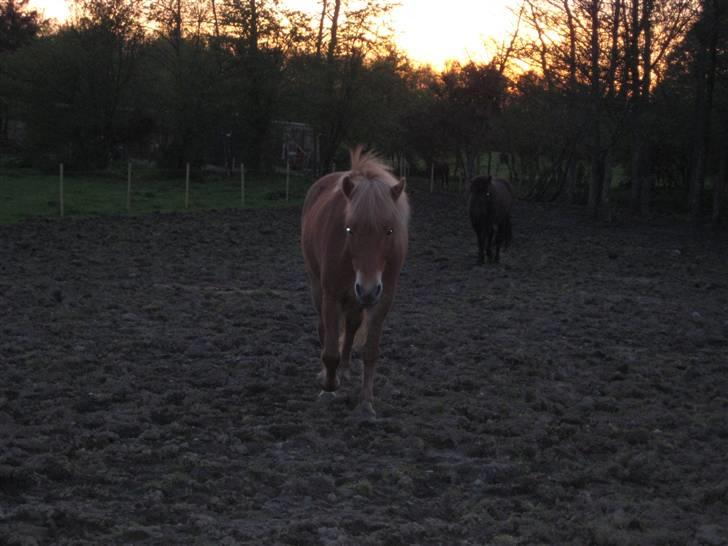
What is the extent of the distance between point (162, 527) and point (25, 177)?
35.0 meters

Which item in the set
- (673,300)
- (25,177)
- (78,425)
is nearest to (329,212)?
(78,425)

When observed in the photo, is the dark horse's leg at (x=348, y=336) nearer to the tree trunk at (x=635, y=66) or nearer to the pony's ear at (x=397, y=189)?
the pony's ear at (x=397, y=189)

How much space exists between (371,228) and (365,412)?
1251mm

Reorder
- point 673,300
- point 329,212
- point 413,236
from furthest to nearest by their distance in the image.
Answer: point 413,236
point 673,300
point 329,212

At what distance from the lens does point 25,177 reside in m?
35.9

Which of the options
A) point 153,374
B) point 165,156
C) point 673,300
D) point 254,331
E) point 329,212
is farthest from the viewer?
point 165,156

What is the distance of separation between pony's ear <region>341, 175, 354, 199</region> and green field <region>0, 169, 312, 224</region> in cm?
1526

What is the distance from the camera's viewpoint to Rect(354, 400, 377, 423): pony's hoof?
5656mm

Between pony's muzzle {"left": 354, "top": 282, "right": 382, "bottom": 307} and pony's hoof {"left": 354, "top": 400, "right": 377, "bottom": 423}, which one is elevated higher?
pony's muzzle {"left": 354, "top": 282, "right": 382, "bottom": 307}

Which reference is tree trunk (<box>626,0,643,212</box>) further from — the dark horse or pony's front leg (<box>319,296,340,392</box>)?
pony's front leg (<box>319,296,340,392</box>)

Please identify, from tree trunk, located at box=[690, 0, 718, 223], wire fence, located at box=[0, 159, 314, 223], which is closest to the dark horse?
wire fence, located at box=[0, 159, 314, 223]

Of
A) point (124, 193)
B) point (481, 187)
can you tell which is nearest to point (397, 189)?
point (481, 187)

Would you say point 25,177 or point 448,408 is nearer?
point 448,408

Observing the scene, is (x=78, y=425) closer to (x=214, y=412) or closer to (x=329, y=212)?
(x=214, y=412)
